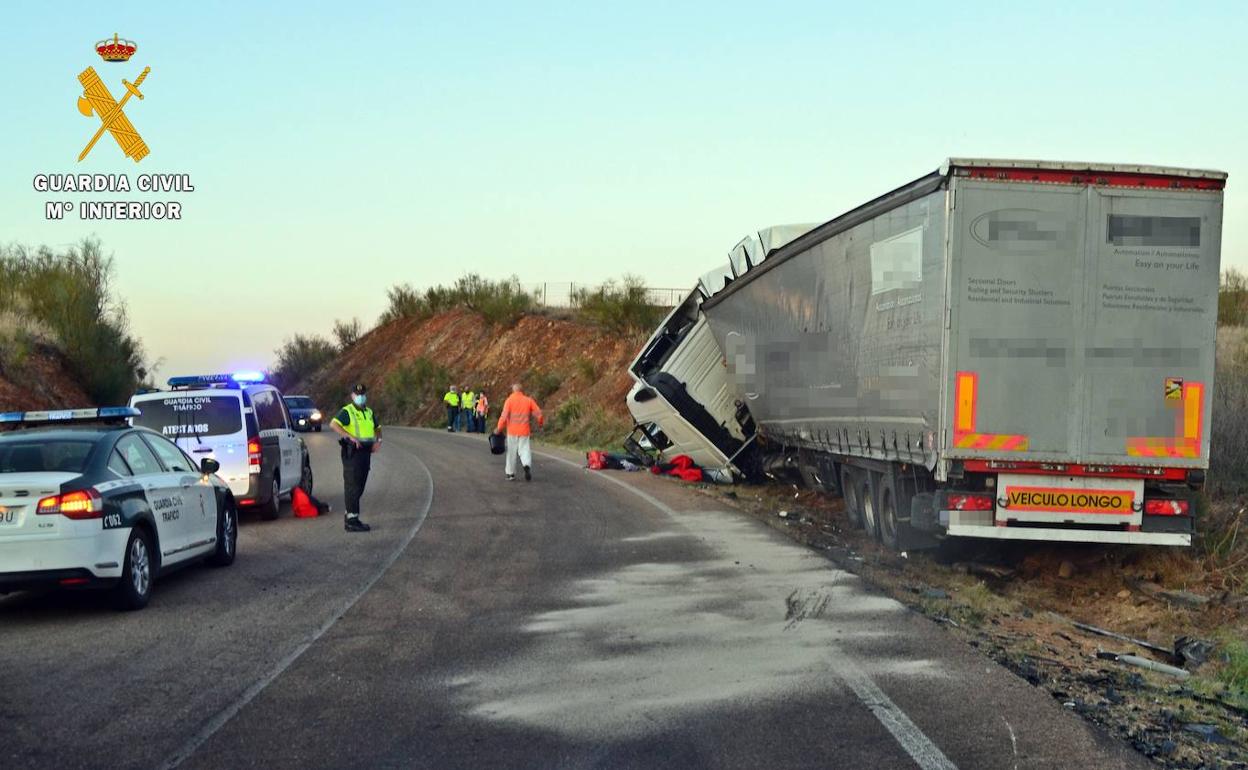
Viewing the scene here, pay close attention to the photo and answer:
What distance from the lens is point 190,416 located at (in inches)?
622

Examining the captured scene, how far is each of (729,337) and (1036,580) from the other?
8.50 m

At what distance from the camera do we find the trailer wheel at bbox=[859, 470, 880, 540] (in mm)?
14272

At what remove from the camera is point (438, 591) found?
10234 millimetres

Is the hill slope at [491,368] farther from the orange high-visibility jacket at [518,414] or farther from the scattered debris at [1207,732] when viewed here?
the scattered debris at [1207,732]

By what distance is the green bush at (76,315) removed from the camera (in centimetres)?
3578

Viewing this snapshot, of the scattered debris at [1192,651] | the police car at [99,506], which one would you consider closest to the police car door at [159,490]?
the police car at [99,506]

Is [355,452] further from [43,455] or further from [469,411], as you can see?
[469,411]

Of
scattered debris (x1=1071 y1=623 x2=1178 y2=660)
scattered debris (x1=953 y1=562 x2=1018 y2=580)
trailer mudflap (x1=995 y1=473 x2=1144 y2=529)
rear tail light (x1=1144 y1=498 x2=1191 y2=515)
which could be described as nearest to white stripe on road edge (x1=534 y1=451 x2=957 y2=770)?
scattered debris (x1=1071 y1=623 x2=1178 y2=660)

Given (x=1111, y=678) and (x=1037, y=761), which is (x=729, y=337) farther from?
(x=1037, y=761)

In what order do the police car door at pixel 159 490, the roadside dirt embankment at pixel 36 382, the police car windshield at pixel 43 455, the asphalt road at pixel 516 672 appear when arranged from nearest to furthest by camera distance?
1. the asphalt road at pixel 516 672
2. the police car windshield at pixel 43 455
3. the police car door at pixel 159 490
4. the roadside dirt embankment at pixel 36 382

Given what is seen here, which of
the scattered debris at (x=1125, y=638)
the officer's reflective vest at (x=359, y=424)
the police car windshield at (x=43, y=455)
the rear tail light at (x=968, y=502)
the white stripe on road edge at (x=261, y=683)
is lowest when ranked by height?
the scattered debris at (x=1125, y=638)

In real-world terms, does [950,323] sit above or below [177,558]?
above

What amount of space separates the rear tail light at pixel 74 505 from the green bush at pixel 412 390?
6002cm

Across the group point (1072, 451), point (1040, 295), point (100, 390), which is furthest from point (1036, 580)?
point (100, 390)
